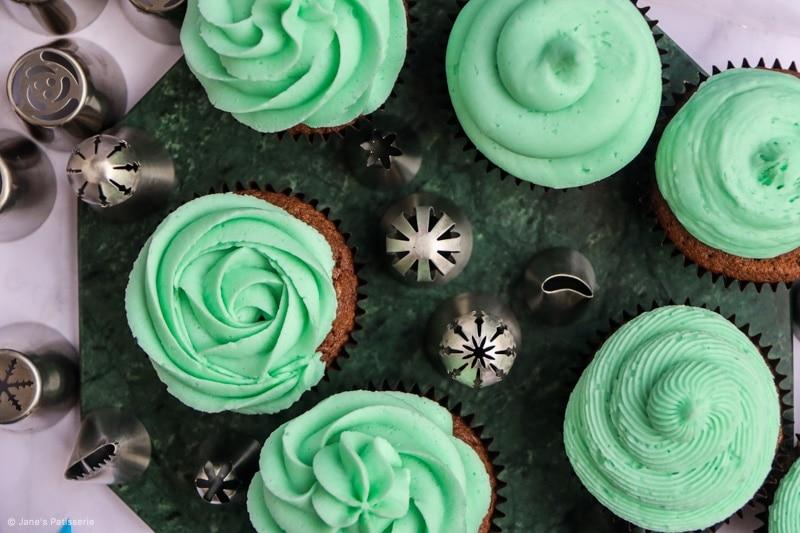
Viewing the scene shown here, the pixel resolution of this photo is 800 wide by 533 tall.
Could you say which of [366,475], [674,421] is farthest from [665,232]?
[366,475]

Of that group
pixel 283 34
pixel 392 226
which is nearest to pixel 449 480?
pixel 392 226

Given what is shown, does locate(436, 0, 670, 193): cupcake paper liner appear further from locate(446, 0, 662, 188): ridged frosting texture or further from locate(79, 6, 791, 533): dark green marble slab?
locate(446, 0, 662, 188): ridged frosting texture

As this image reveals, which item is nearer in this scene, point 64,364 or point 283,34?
point 283,34

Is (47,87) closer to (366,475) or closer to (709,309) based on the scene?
(366,475)

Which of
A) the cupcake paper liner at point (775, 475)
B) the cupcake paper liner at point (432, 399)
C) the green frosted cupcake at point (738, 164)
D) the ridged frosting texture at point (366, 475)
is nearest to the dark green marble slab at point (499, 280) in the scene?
the cupcake paper liner at point (432, 399)

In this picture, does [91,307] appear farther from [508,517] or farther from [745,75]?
[745,75]

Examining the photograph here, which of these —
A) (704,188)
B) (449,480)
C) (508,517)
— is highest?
(704,188)
